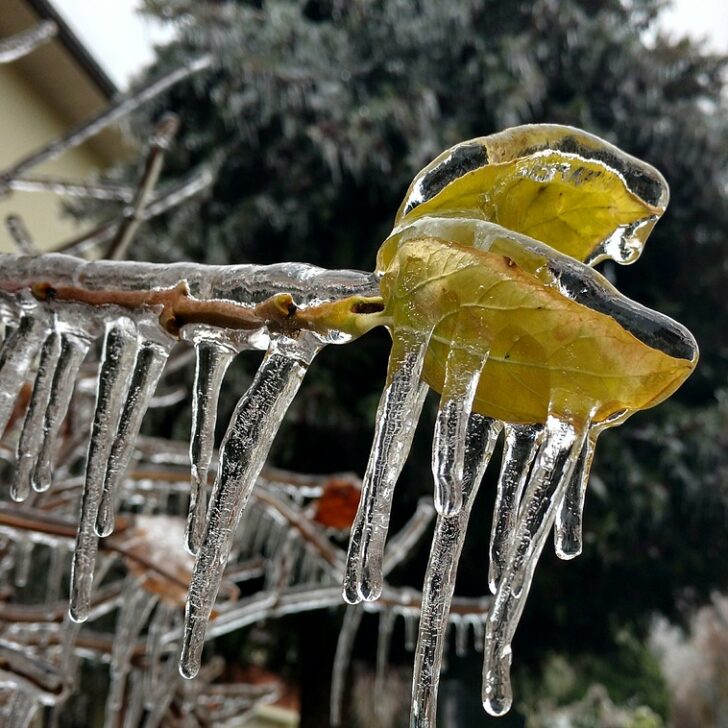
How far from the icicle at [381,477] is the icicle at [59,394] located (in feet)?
0.40

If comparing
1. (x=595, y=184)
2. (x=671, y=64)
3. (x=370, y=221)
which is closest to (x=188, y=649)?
(x=595, y=184)

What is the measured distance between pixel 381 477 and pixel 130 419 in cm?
10

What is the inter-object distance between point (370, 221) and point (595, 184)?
267 cm

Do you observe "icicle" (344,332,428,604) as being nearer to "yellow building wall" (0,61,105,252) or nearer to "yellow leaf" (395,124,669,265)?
"yellow leaf" (395,124,669,265)

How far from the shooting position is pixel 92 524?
259 mm

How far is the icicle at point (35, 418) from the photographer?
27cm

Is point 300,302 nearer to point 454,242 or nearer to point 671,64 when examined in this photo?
point 454,242

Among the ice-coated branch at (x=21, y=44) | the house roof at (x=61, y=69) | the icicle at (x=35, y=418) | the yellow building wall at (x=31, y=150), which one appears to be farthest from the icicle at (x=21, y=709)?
the house roof at (x=61, y=69)

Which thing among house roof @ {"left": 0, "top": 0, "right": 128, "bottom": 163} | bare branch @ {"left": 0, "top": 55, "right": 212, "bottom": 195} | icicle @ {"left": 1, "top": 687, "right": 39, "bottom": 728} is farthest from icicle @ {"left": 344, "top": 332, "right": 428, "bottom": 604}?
house roof @ {"left": 0, "top": 0, "right": 128, "bottom": 163}

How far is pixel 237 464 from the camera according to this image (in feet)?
0.70

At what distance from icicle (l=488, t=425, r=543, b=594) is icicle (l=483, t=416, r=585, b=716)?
1 cm

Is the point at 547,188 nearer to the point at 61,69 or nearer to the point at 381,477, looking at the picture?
the point at 381,477

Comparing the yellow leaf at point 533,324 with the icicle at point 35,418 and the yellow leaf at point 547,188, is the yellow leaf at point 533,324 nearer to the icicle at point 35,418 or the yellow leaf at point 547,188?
the yellow leaf at point 547,188

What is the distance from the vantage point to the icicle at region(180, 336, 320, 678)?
0.69 ft
